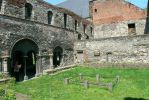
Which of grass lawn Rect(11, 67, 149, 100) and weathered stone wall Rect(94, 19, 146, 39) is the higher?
weathered stone wall Rect(94, 19, 146, 39)

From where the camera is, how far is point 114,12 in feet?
117

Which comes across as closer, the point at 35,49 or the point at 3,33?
the point at 3,33

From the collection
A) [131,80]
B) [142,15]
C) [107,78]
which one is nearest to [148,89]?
[131,80]

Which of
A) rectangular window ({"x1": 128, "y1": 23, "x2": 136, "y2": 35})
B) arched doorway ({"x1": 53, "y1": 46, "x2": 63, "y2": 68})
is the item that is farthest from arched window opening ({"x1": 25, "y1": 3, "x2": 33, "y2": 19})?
rectangular window ({"x1": 128, "y1": 23, "x2": 136, "y2": 35})

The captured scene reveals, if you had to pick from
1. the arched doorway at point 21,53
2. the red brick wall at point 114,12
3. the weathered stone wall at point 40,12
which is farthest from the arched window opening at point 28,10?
the red brick wall at point 114,12

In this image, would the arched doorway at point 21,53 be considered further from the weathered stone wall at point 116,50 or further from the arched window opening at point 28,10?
the weathered stone wall at point 116,50

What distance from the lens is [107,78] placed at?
18875mm

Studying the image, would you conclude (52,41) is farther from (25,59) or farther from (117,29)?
(117,29)

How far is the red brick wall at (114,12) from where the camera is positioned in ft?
113

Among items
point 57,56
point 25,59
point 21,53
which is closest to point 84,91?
point 25,59

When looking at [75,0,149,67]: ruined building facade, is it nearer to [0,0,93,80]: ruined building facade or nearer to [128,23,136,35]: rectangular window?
[128,23,136,35]: rectangular window

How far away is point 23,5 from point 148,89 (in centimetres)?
1306

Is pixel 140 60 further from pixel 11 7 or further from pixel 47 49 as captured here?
pixel 11 7

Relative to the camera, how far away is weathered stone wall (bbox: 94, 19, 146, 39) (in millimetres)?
33562
